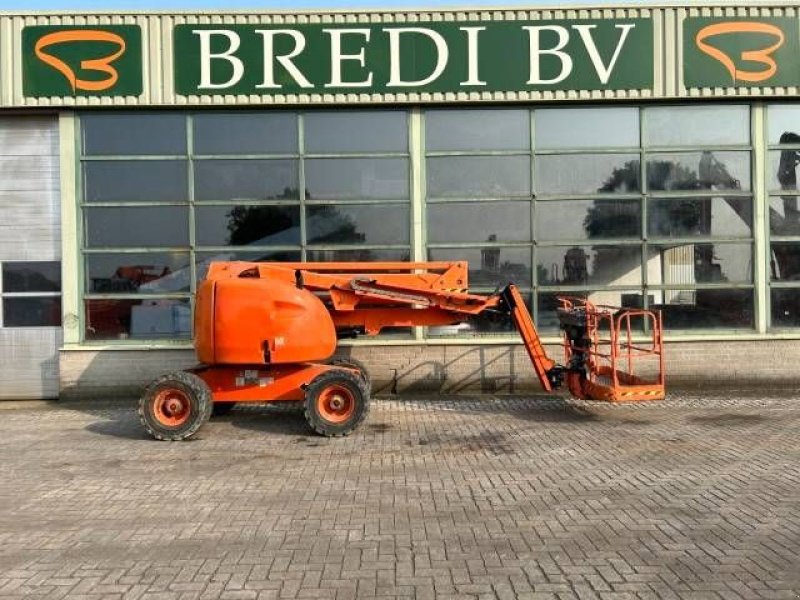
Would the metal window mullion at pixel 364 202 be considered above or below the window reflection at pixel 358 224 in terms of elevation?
above

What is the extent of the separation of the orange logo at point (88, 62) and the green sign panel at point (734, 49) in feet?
28.2

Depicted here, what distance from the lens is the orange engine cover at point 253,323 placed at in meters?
8.53

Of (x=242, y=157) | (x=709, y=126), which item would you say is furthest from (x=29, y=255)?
(x=709, y=126)

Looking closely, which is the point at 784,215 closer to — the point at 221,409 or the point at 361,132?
the point at 361,132

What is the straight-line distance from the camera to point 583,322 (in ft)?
31.8

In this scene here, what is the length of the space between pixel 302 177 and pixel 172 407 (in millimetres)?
4413

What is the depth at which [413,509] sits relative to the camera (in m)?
5.77

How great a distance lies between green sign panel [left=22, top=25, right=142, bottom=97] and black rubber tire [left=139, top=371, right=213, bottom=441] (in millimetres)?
5245

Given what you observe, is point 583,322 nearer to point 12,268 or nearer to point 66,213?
point 66,213

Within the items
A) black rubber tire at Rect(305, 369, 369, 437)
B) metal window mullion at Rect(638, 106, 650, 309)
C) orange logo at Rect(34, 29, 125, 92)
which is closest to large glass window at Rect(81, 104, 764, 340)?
metal window mullion at Rect(638, 106, 650, 309)

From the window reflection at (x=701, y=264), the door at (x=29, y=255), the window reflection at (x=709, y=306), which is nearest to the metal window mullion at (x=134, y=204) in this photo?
the door at (x=29, y=255)

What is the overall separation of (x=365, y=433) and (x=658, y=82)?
6996 millimetres

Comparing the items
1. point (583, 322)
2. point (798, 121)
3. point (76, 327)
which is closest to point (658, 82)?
point (798, 121)

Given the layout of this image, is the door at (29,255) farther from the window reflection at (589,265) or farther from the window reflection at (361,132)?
the window reflection at (589,265)
